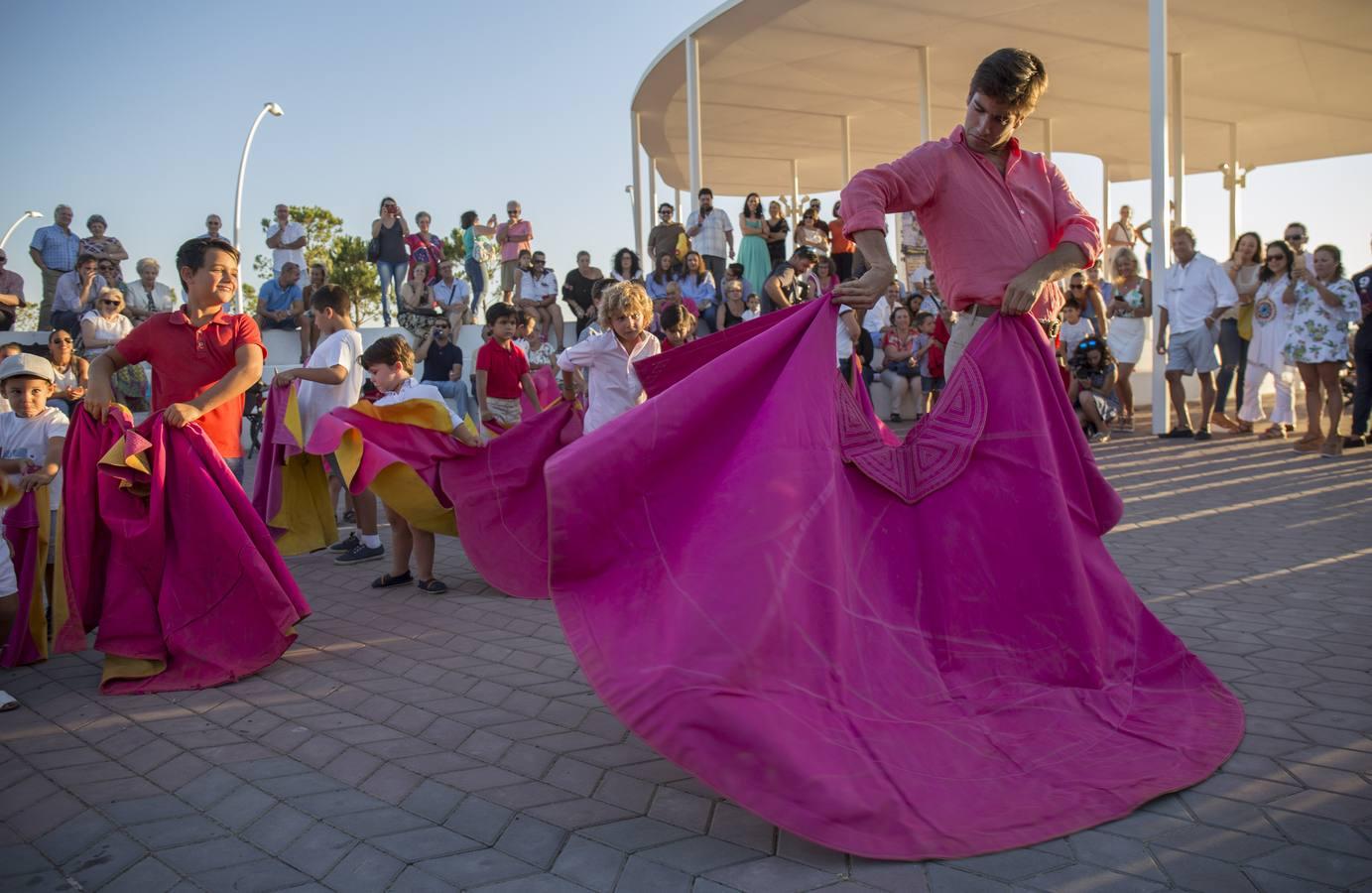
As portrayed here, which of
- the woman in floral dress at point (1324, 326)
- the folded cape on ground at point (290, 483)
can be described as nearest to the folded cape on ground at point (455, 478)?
the folded cape on ground at point (290, 483)

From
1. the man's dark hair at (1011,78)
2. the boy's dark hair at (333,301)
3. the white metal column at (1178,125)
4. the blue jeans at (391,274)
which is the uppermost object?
the white metal column at (1178,125)

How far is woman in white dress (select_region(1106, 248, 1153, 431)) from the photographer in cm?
1318

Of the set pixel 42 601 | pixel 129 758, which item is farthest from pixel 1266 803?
pixel 42 601

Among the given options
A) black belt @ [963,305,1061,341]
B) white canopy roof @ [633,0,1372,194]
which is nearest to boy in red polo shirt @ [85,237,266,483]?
black belt @ [963,305,1061,341]

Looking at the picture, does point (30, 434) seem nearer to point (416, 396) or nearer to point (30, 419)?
point (30, 419)

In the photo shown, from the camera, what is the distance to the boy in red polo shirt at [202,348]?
4688 mm

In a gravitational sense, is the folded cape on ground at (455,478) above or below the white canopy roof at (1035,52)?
below

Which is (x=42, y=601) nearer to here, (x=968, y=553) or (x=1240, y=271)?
(x=968, y=553)

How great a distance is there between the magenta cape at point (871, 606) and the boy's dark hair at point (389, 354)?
128 inches

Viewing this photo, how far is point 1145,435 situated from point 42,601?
37.8 feet

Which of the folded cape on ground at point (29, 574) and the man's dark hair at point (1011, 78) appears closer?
the man's dark hair at point (1011, 78)

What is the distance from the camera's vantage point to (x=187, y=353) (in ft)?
15.7

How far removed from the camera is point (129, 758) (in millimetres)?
3490

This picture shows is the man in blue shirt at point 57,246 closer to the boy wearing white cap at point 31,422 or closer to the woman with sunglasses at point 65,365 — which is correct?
the woman with sunglasses at point 65,365
